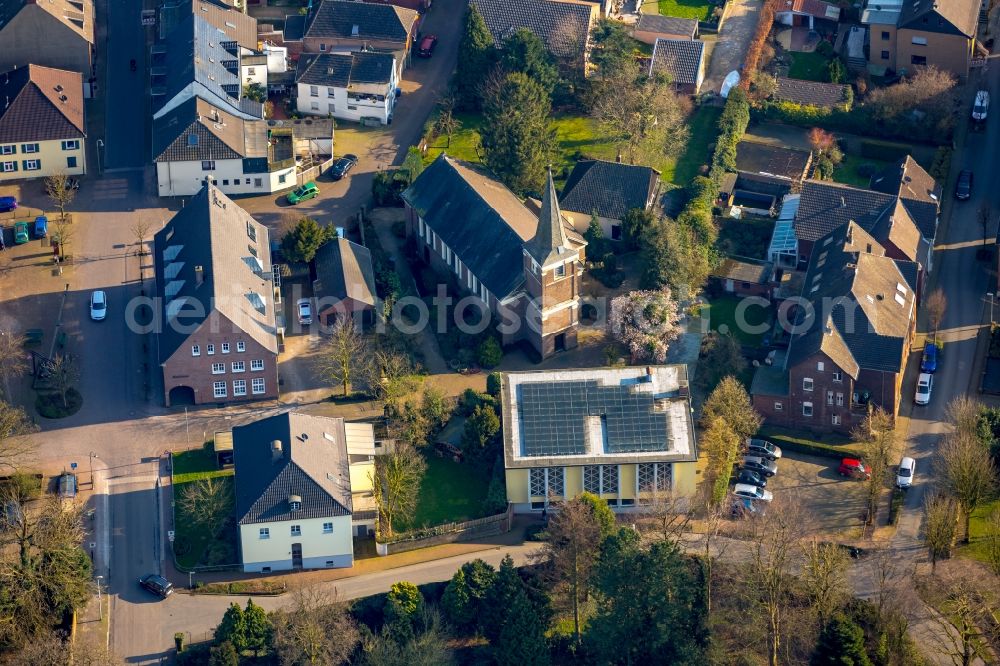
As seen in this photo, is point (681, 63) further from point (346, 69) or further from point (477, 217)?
point (477, 217)

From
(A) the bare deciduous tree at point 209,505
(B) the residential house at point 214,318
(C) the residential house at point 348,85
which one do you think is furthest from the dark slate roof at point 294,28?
(A) the bare deciduous tree at point 209,505

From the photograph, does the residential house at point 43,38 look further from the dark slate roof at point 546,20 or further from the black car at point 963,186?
the black car at point 963,186

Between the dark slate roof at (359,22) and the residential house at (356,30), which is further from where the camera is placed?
the dark slate roof at (359,22)

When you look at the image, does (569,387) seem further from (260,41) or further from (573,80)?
(260,41)

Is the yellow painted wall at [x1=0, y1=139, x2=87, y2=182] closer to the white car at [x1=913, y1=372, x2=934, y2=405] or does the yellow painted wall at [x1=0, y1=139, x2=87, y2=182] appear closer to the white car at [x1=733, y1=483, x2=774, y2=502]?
the white car at [x1=733, y1=483, x2=774, y2=502]

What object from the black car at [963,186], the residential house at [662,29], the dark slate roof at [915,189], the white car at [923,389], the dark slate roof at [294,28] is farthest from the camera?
the residential house at [662,29]
